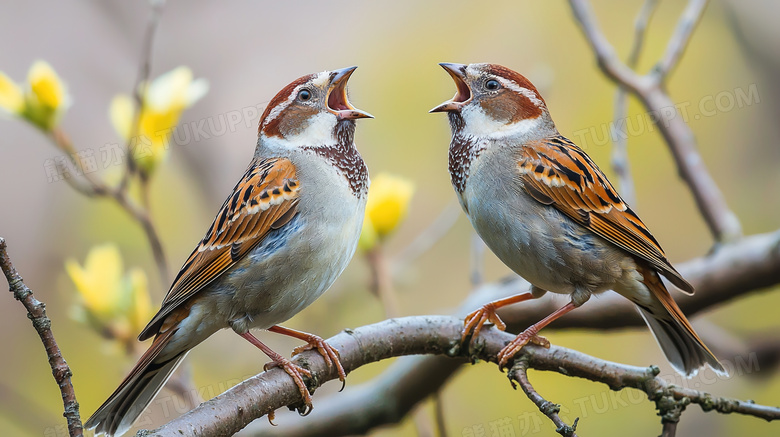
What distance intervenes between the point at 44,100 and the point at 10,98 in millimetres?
128

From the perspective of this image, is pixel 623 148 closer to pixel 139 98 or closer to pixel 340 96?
pixel 340 96

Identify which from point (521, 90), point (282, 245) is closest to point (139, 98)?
point (282, 245)

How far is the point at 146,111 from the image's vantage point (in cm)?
296

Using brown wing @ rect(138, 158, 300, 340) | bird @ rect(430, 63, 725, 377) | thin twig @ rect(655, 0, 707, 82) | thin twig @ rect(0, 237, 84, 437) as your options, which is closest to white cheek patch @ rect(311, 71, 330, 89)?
brown wing @ rect(138, 158, 300, 340)

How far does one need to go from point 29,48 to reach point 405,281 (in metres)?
2.87

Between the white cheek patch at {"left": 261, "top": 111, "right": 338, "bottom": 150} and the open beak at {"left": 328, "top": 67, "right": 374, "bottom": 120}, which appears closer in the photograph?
the open beak at {"left": 328, "top": 67, "right": 374, "bottom": 120}

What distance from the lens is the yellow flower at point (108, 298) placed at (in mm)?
2861

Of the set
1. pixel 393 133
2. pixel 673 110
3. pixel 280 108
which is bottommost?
pixel 280 108

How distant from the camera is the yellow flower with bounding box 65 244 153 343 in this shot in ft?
9.39

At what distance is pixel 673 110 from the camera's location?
3.39m

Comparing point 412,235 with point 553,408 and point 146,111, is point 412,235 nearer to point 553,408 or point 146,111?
point 146,111

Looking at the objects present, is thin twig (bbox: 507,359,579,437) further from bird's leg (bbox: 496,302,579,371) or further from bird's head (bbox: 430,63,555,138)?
bird's head (bbox: 430,63,555,138)

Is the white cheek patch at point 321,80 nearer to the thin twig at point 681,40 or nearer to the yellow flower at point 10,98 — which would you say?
the yellow flower at point 10,98

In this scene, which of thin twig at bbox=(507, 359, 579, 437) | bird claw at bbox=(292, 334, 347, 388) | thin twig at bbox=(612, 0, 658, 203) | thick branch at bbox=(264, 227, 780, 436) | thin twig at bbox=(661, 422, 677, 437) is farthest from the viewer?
thin twig at bbox=(612, 0, 658, 203)
